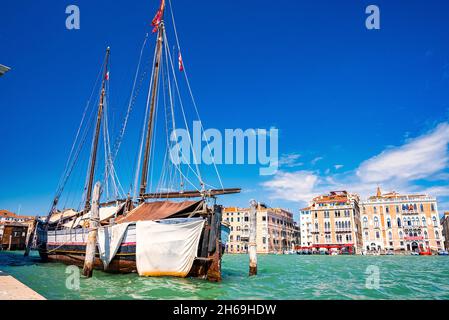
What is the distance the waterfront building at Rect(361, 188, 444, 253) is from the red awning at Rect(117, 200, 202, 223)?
266ft

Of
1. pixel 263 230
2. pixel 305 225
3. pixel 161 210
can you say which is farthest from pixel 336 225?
pixel 161 210

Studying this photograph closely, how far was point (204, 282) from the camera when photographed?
1548 cm

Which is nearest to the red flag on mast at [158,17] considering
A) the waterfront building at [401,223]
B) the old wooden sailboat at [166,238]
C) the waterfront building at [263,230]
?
the old wooden sailboat at [166,238]

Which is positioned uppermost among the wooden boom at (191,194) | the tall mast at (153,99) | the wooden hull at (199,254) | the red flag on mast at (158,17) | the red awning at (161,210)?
the red flag on mast at (158,17)

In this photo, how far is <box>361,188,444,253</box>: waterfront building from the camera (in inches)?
3204

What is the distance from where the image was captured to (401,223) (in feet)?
278

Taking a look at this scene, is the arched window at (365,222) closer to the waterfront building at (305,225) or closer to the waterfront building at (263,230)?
the waterfront building at (305,225)

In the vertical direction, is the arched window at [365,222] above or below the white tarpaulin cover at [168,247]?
above

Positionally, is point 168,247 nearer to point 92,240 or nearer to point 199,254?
point 199,254

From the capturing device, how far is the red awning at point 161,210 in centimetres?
1766

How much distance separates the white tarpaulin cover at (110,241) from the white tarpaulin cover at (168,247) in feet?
5.81

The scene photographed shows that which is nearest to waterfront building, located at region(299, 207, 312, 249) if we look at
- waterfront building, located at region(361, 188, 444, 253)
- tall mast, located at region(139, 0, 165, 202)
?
waterfront building, located at region(361, 188, 444, 253)

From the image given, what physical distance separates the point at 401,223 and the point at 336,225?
1712 centimetres
